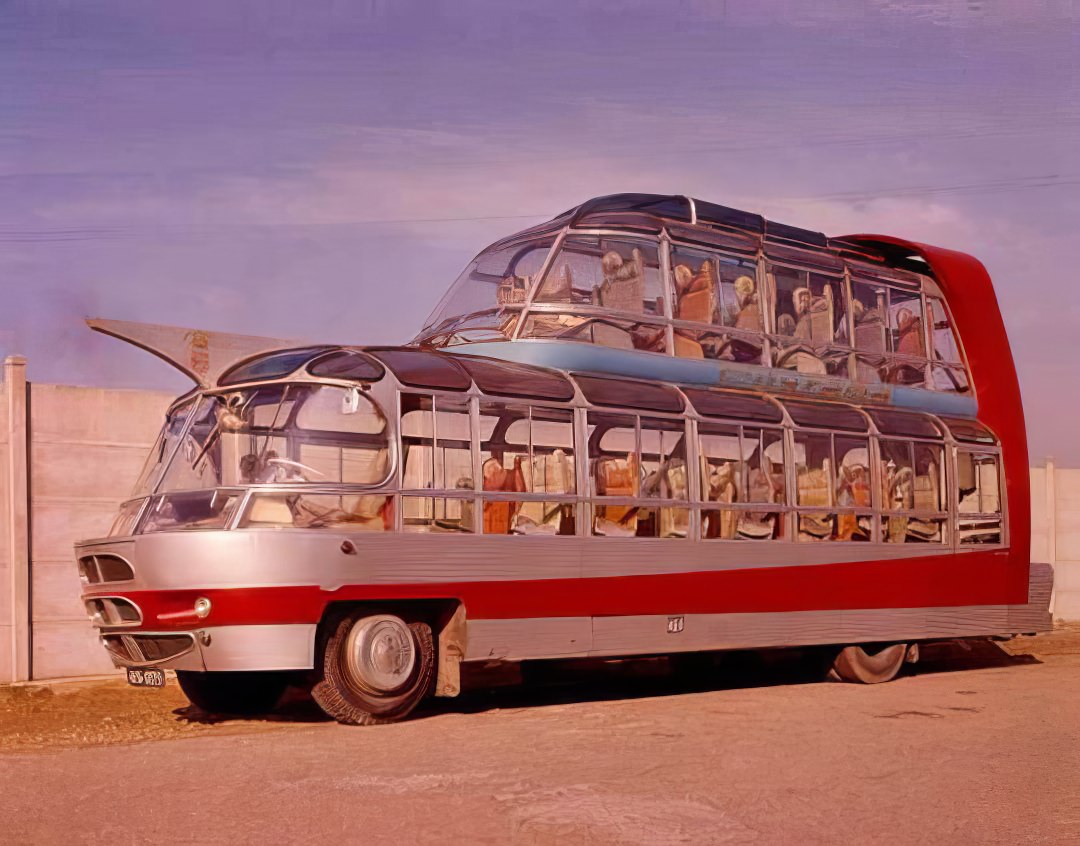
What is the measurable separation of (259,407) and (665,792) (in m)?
5.27

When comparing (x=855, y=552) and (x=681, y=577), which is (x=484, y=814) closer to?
(x=681, y=577)

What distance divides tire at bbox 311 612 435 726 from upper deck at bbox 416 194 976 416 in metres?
3.25

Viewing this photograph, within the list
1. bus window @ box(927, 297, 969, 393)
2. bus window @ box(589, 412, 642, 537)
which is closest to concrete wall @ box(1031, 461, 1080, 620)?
bus window @ box(927, 297, 969, 393)

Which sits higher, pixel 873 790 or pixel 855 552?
pixel 855 552

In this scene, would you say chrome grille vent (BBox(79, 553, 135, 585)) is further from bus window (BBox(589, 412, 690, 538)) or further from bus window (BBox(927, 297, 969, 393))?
bus window (BBox(927, 297, 969, 393))

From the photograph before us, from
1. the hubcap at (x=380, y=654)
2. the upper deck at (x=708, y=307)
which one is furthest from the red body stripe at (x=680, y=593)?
the upper deck at (x=708, y=307)

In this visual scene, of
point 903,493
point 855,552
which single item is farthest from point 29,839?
point 903,493

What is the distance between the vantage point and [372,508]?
11719 mm

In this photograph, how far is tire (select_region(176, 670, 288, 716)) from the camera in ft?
41.3

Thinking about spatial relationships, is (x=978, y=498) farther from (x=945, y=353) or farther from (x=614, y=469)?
(x=614, y=469)

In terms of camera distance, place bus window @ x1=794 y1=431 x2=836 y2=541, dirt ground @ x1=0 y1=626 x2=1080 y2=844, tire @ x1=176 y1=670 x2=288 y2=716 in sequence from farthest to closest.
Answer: bus window @ x1=794 y1=431 x2=836 y2=541
tire @ x1=176 y1=670 x2=288 y2=716
dirt ground @ x1=0 y1=626 x2=1080 y2=844

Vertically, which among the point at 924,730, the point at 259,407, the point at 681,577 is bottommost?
the point at 924,730

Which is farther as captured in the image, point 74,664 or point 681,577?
point 74,664

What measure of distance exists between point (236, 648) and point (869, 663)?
8015 mm
